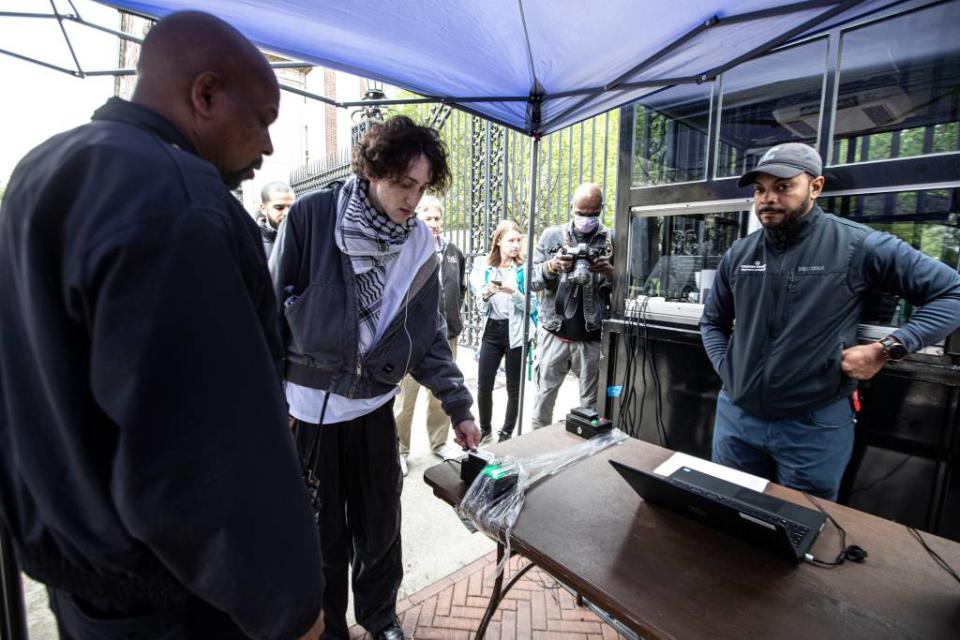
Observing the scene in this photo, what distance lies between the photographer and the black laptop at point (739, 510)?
45.1 inches

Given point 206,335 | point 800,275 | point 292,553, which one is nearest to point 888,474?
point 800,275

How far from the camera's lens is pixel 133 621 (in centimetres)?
74

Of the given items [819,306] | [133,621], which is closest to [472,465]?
[133,621]

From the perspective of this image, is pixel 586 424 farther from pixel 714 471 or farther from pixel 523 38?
pixel 523 38

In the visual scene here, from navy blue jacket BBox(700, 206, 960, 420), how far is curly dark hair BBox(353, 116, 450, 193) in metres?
1.54

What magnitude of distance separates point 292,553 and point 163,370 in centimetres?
35

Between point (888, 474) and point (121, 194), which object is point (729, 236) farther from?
point (121, 194)

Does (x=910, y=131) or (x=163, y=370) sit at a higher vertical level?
(x=910, y=131)

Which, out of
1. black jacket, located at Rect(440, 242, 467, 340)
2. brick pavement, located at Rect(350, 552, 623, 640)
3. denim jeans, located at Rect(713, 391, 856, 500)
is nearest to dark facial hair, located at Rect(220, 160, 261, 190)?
brick pavement, located at Rect(350, 552, 623, 640)

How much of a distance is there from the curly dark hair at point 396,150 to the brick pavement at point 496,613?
1868 mm

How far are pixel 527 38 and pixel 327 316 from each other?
1388mm

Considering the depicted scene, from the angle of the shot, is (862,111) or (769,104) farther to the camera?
(769,104)

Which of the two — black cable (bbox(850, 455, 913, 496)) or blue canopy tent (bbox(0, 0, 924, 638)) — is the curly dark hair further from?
black cable (bbox(850, 455, 913, 496))

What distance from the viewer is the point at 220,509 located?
671 millimetres
